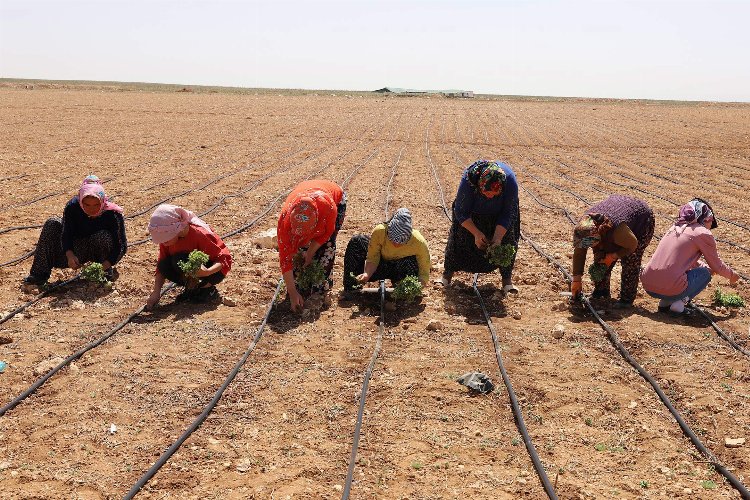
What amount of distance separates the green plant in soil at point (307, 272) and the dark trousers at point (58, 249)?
164cm

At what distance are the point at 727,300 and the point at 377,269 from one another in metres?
2.68

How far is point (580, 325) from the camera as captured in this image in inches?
184

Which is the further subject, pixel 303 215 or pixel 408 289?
pixel 408 289

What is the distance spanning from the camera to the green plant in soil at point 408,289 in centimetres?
477

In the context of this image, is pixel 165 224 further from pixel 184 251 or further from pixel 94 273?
pixel 94 273

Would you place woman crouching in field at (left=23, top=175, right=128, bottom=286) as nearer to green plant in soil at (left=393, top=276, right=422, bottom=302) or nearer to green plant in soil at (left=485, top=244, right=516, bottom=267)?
green plant in soil at (left=393, top=276, right=422, bottom=302)

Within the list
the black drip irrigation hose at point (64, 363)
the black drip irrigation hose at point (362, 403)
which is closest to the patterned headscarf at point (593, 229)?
the black drip irrigation hose at point (362, 403)

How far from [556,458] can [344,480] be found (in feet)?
3.32

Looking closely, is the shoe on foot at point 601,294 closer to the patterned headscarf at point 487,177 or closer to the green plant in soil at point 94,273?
the patterned headscarf at point 487,177

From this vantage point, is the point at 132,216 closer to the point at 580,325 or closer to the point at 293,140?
the point at 580,325

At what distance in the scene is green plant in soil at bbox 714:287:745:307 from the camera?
489cm

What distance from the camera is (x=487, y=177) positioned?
4.77 meters

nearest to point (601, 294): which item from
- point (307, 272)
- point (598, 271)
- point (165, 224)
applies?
point (598, 271)

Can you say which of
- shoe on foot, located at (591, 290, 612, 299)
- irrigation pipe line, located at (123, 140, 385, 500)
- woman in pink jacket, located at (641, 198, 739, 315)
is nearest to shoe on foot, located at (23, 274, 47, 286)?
irrigation pipe line, located at (123, 140, 385, 500)
